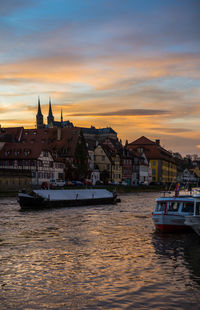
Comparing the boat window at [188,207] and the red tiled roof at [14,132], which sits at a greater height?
the red tiled roof at [14,132]

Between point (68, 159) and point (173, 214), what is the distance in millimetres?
83968

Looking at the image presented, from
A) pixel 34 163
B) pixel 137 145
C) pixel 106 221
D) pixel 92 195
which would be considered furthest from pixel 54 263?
pixel 137 145

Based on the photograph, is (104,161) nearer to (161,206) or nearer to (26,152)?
(26,152)

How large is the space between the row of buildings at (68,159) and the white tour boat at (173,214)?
50.7 metres

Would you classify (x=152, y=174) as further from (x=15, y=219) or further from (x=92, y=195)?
(x=15, y=219)

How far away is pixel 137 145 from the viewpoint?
544 ft

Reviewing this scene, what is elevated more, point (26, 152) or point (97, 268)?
point (26, 152)

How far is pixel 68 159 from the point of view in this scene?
116 meters

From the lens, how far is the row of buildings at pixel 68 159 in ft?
319

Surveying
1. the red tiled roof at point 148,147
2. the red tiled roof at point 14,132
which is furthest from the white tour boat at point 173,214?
the red tiled roof at point 148,147

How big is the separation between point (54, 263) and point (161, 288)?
584 cm

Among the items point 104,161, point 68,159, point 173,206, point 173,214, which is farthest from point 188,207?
point 104,161

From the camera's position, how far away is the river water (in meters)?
15.7

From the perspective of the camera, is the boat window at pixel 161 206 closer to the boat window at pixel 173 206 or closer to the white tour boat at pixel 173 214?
the white tour boat at pixel 173 214
